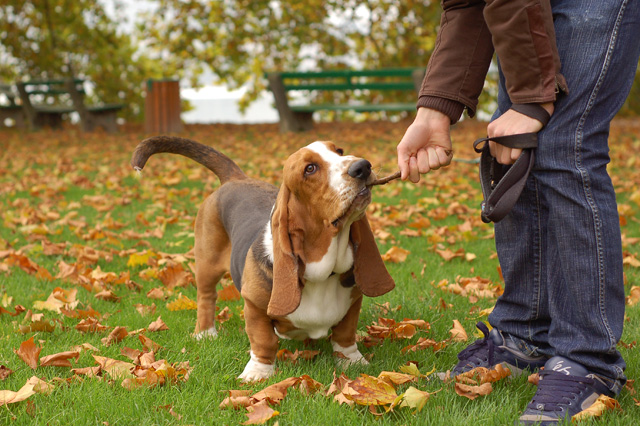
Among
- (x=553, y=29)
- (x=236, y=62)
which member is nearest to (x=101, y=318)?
(x=553, y=29)

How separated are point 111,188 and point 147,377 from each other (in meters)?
6.00

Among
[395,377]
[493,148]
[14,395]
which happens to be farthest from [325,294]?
[14,395]

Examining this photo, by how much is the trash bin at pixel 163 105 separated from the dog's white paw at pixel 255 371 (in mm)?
12632

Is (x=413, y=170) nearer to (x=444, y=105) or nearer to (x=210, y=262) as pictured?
(x=444, y=105)

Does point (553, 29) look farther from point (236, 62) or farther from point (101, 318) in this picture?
point (236, 62)

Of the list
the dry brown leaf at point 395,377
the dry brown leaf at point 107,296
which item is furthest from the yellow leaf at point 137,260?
the dry brown leaf at point 395,377

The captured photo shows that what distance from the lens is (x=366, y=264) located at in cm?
288

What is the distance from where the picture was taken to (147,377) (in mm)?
2791

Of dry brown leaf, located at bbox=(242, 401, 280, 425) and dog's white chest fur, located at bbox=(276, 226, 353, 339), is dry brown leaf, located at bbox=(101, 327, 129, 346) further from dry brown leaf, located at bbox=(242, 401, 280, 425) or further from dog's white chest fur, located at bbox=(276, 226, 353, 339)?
dry brown leaf, located at bbox=(242, 401, 280, 425)

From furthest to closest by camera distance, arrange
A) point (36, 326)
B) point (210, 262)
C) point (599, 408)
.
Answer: point (210, 262) → point (36, 326) → point (599, 408)

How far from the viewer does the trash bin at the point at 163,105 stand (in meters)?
15.0

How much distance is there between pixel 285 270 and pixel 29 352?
1313 mm

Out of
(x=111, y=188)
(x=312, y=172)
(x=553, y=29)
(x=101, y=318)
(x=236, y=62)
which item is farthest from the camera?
(x=236, y=62)

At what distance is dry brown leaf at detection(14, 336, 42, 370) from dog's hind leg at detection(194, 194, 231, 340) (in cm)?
82
